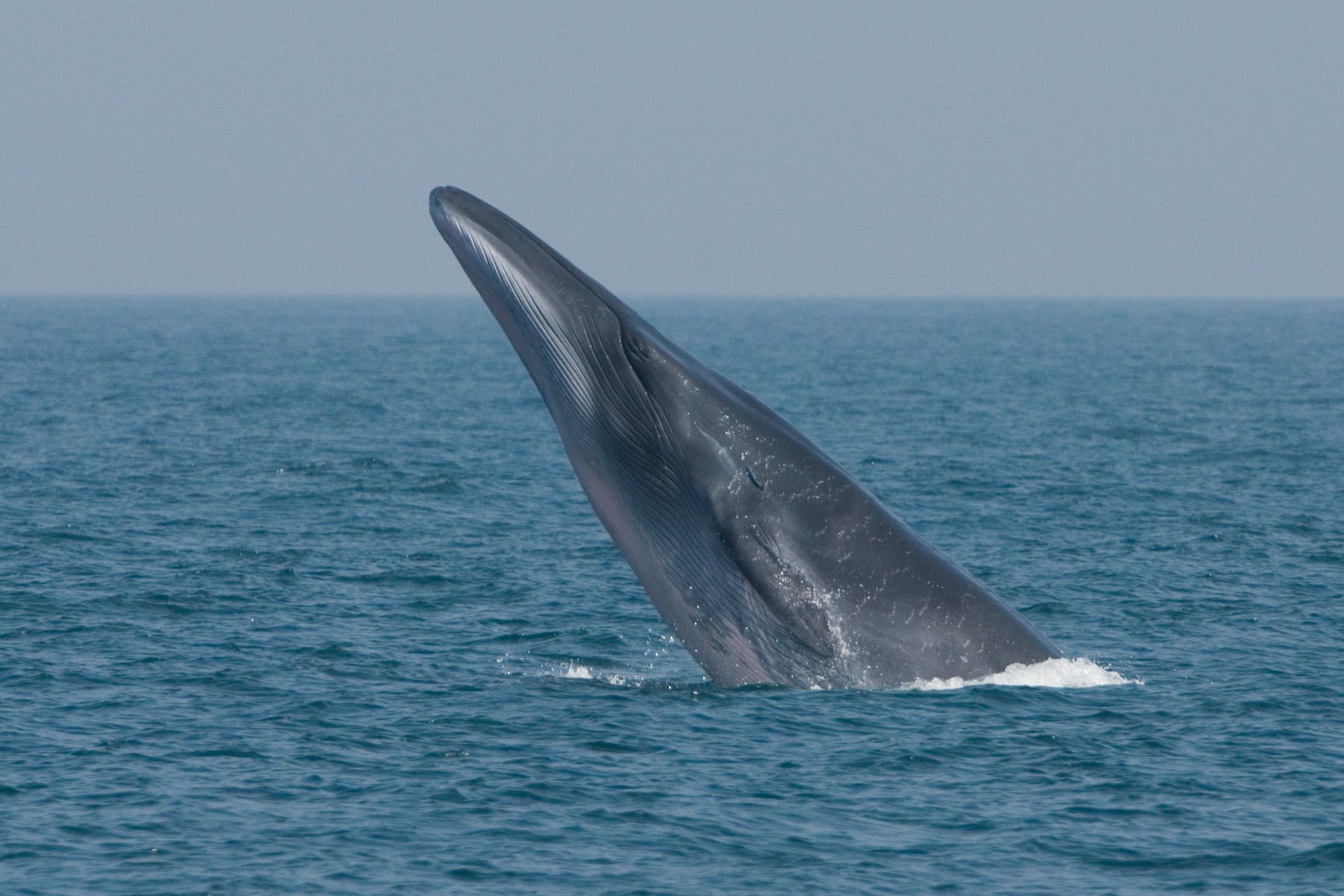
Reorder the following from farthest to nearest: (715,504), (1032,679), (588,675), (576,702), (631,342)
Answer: (588,675) < (576,702) < (1032,679) < (715,504) < (631,342)

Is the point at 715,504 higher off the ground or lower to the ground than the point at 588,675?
higher

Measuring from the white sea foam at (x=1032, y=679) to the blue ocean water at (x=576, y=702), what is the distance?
24 cm

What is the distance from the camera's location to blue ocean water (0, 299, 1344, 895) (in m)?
17.2

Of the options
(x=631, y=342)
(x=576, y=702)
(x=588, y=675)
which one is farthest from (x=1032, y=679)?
(x=588, y=675)

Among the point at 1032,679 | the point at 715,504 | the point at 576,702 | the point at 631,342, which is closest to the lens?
the point at 631,342

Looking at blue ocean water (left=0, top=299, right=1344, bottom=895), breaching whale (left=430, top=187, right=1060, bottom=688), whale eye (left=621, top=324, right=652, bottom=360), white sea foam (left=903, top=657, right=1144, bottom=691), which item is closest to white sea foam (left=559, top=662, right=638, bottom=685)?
blue ocean water (left=0, top=299, right=1344, bottom=895)

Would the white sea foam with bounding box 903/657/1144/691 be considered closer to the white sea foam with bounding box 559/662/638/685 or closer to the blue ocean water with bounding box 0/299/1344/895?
the blue ocean water with bounding box 0/299/1344/895

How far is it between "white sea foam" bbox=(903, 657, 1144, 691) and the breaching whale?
513 millimetres

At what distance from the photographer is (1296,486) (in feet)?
156

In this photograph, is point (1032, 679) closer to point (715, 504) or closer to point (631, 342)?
point (715, 504)

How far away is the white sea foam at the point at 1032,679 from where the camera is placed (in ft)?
63.9

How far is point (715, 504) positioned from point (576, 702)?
18.4ft

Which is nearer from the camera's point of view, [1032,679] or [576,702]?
[1032,679]

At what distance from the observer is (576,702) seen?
22469 mm
